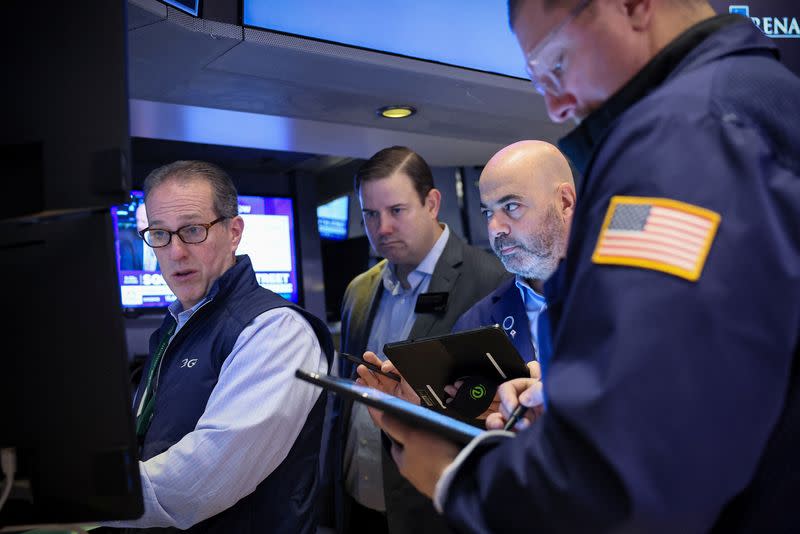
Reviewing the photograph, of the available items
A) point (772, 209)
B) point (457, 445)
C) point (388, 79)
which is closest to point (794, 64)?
point (388, 79)

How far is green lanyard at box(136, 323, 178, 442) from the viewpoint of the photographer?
5.64ft

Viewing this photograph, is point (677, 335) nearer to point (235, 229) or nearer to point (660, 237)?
point (660, 237)

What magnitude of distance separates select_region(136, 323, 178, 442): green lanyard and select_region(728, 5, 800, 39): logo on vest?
197 centimetres

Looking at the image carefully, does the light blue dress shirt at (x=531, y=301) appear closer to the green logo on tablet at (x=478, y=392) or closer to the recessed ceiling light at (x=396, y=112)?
the green logo on tablet at (x=478, y=392)

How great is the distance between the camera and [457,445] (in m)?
0.83

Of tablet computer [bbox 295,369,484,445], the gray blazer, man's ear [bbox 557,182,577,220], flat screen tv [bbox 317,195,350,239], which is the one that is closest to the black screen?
tablet computer [bbox 295,369,484,445]

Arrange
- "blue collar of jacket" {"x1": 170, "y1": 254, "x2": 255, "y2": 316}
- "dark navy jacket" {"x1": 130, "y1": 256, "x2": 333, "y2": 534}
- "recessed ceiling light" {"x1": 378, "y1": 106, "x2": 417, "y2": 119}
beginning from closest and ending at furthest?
"dark navy jacket" {"x1": 130, "y1": 256, "x2": 333, "y2": 534}, "blue collar of jacket" {"x1": 170, "y1": 254, "x2": 255, "y2": 316}, "recessed ceiling light" {"x1": 378, "y1": 106, "x2": 417, "y2": 119}

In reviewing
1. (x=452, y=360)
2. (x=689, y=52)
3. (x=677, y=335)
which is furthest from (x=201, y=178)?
(x=677, y=335)

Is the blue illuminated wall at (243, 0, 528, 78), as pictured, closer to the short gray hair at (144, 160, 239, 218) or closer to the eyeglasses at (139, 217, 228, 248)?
the short gray hair at (144, 160, 239, 218)

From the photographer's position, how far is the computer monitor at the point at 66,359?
81cm

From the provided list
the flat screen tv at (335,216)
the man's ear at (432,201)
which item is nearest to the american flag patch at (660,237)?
the man's ear at (432,201)

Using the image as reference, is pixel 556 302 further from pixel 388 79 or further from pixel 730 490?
pixel 388 79

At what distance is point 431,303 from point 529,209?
67cm

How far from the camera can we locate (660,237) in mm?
640
